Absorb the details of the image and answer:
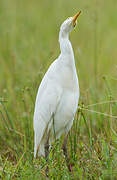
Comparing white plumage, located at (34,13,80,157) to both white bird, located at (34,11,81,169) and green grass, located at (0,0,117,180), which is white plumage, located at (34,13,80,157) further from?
green grass, located at (0,0,117,180)

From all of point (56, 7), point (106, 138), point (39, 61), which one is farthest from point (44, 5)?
point (106, 138)

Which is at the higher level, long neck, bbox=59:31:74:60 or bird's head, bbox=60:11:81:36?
bird's head, bbox=60:11:81:36

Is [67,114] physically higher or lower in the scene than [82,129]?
higher

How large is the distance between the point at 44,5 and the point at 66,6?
92 cm

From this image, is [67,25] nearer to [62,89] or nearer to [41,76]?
[62,89]

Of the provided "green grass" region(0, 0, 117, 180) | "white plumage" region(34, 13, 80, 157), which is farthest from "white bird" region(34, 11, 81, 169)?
"green grass" region(0, 0, 117, 180)

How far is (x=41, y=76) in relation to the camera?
3.84 m

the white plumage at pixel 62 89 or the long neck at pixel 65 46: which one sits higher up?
the long neck at pixel 65 46

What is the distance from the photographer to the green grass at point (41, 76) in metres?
2.84

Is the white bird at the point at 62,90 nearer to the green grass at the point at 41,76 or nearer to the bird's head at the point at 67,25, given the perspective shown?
the bird's head at the point at 67,25

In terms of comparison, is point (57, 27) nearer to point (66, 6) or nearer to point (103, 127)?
point (66, 6)

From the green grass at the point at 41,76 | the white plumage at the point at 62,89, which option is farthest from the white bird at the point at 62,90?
the green grass at the point at 41,76

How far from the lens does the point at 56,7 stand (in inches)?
307

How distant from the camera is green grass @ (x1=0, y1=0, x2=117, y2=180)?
2838 mm
